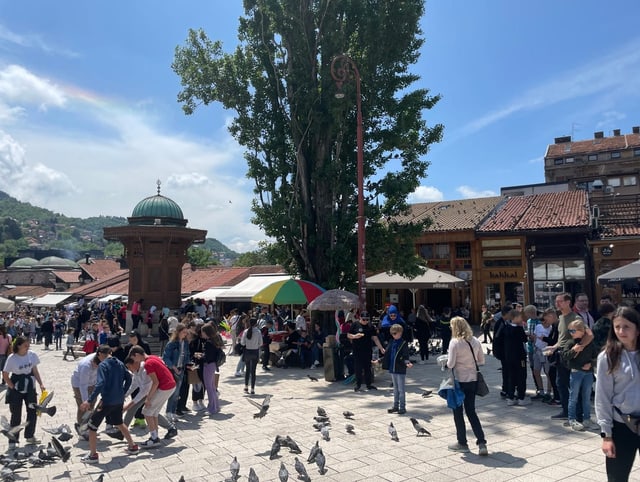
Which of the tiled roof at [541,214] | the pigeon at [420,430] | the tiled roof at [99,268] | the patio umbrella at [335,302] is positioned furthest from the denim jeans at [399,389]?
the tiled roof at [99,268]

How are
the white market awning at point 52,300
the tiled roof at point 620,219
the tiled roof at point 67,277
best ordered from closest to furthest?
1. the tiled roof at point 620,219
2. the white market awning at point 52,300
3. the tiled roof at point 67,277

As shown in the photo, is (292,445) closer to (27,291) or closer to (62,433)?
(62,433)

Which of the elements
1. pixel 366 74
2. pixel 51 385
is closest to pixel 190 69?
pixel 366 74

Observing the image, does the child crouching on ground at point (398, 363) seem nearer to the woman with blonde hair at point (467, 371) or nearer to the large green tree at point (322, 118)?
the woman with blonde hair at point (467, 371)

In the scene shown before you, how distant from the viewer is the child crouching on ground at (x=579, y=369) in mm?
6539

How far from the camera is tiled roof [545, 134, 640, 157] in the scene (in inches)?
2048

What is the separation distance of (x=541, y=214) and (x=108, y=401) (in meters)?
27.1

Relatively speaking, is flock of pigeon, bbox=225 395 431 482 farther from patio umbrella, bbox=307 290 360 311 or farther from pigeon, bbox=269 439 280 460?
patio umbrella, bbox=307 290 360 311

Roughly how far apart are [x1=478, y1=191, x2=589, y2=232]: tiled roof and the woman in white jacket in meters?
23.6

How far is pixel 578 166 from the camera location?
2079 inches

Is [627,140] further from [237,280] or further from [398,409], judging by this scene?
[398,409]

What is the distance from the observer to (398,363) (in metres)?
8.00

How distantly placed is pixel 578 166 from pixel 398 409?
5408cm

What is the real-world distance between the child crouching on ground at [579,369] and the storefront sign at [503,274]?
68.3ft
